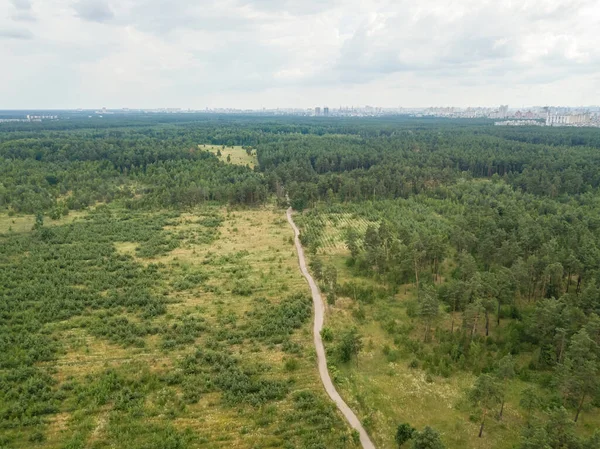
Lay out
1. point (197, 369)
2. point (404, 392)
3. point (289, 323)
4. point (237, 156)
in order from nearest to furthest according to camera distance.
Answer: point (404, 392) → point (197, 369) → point (289, 323) → point (237, 156)

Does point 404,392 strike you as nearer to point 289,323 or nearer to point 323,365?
point 323,365

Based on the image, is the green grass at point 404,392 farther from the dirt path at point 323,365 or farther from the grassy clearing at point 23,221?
the grassy clearing at point 23,221

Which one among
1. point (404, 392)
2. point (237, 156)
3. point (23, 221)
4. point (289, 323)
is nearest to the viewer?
point (404, 392)

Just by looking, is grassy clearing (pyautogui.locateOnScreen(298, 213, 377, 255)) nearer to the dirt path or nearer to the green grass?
the dirt path

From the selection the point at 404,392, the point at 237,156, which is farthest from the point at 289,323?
the point at 237,156

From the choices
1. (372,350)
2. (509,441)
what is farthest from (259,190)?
(509,441)

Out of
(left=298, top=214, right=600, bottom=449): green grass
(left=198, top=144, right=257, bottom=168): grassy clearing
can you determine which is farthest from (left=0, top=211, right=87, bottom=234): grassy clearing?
(left=198, top=144, right=257, bottom=168): grassy clearing

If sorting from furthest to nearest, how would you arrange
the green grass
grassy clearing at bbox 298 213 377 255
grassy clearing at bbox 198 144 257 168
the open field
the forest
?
grassy clearing at bbox 198 144 257 168, grassy clearing at bbox 298 213 377 255, the forest, the green grass, the open field

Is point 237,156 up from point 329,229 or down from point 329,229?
up
